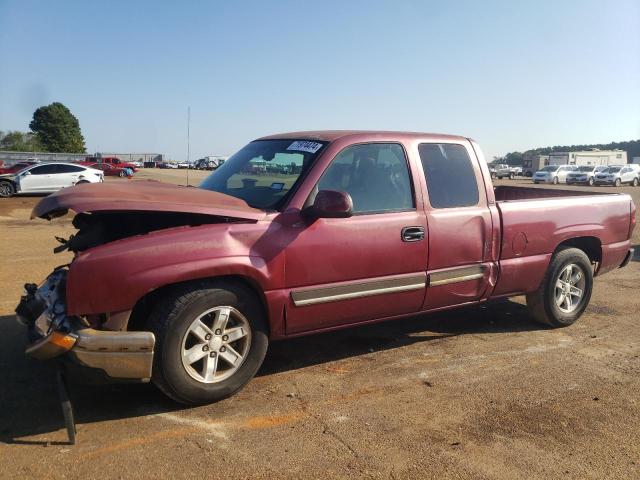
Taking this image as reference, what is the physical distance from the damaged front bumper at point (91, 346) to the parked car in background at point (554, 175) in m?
42.6

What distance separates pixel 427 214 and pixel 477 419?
162 cm

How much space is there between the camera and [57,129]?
289 feet

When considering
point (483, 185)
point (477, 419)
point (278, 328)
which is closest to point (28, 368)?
point (278, 328)

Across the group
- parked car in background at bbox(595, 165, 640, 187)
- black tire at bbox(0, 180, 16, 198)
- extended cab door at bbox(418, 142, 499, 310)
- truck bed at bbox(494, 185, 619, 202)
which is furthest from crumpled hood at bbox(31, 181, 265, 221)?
parked car in background at bbox(595, 165, 640, 187)

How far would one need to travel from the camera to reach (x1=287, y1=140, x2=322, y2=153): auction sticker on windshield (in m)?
4.29

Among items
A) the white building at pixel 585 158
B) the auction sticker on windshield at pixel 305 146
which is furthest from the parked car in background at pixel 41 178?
the white building at pixel 585 158

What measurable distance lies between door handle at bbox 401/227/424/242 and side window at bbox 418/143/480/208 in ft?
0.96

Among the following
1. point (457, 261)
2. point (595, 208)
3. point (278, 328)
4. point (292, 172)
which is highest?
point (292, 172)

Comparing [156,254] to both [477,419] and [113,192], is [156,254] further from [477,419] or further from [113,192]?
[477,419]

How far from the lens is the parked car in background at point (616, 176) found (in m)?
40.2

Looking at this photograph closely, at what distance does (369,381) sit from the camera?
4.15 metres

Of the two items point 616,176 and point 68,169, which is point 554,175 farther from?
point 68,169

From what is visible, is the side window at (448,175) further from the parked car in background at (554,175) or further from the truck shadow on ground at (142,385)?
the parked car in background at (554,175)

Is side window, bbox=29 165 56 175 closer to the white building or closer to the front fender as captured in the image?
the front fender
